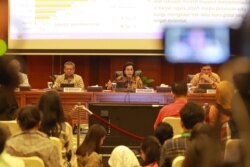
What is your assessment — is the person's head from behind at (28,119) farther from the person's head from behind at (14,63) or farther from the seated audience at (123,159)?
the person's head from behind at (14,63)

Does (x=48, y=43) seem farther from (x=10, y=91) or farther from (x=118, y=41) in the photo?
(x=10, y=91)

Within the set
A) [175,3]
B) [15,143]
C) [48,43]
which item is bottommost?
[15,143]

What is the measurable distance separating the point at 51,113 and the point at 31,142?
2.43ft

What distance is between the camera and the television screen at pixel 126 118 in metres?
5.00

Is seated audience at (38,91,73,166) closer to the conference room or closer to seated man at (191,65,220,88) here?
the conference room

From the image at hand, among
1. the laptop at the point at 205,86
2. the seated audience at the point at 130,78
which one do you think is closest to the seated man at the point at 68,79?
the seated audience at the point at 130,78

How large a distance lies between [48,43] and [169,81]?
246cm

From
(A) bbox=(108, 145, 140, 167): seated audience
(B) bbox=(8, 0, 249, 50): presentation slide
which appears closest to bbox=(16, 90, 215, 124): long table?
(B) bbox=(8, 0, 249, 50): presentation slide

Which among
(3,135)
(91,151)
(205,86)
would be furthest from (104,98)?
(3,135)

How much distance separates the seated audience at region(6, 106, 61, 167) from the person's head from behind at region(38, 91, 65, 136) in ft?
2.17

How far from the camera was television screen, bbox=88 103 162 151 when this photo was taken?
500cm

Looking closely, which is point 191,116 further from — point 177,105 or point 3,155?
point 3,155

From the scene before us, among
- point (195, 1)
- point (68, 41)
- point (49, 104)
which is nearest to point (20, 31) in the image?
point (49, 104)

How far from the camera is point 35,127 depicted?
286 cm
